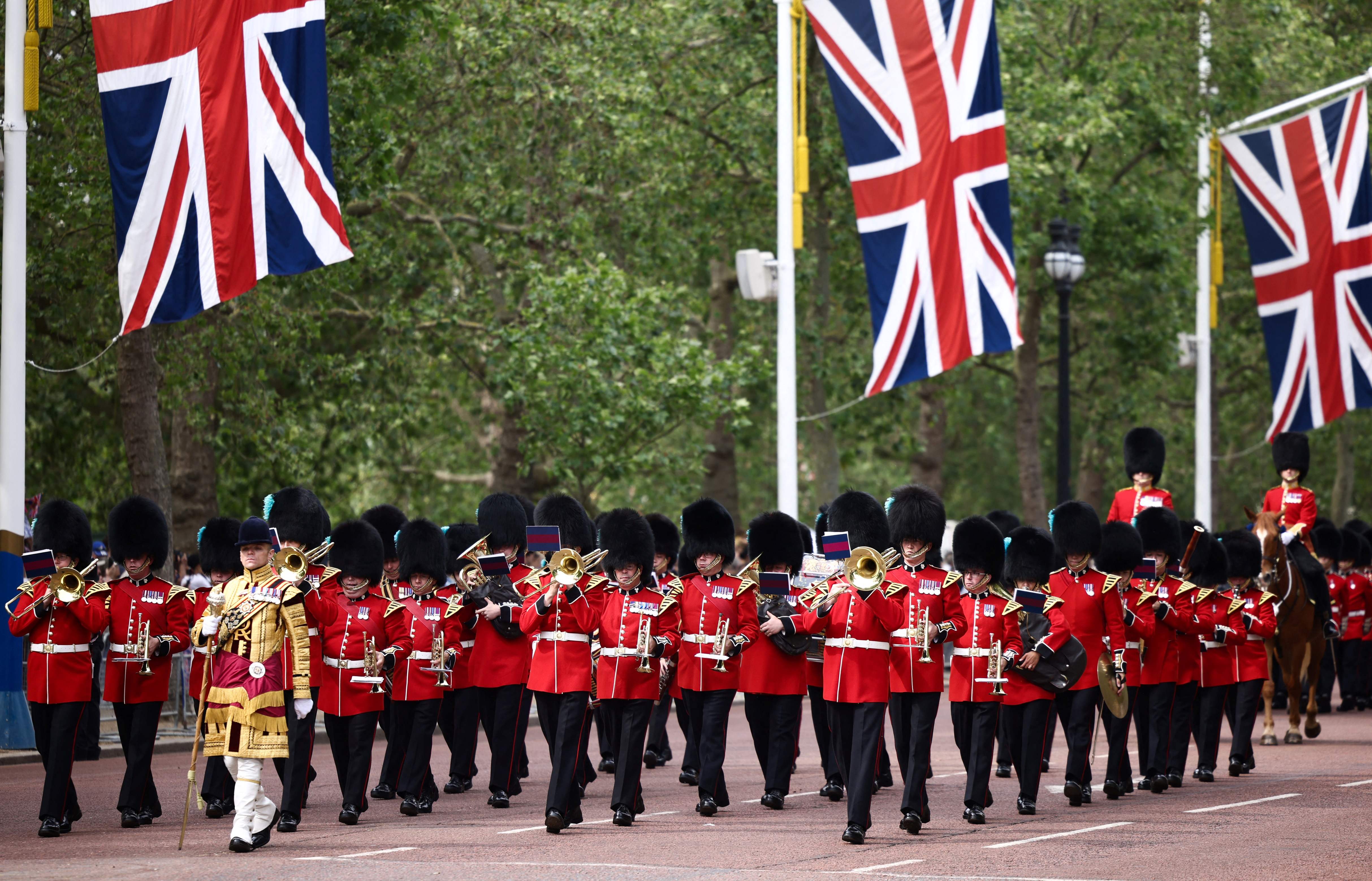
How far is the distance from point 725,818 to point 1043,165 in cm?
1597

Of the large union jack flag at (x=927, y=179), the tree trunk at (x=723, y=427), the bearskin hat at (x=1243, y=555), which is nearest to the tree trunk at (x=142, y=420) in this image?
the large union jack flag at (x=927, y=179)

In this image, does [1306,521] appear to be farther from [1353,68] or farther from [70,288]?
[1353,68]

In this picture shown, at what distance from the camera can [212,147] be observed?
14.1 meters

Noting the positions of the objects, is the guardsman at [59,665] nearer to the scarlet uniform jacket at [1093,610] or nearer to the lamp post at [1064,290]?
the scarlet uniform jacket at [1093,610]

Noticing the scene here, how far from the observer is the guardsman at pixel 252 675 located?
32.1 ft

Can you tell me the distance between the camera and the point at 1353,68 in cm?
3241

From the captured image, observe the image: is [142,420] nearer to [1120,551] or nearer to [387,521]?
[387,521]

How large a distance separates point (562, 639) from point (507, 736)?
1462 mm

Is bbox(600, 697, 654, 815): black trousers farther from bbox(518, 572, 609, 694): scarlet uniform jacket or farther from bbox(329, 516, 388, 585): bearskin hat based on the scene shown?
bbox(329, 516, 388, 585): bearskin hat

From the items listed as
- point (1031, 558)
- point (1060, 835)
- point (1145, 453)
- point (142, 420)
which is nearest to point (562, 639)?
point (1060, 835)

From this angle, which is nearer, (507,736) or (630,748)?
(630,748)

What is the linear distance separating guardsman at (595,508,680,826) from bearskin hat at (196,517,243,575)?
235cm

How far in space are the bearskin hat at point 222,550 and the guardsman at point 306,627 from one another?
11.6 inches

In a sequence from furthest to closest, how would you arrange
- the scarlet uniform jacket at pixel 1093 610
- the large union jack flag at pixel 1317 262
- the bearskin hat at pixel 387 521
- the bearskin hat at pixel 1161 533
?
the large union jack flag at pixel 1317 262 → the bearskin hat at pixel 387 521 → the bearskin hat at pixel 1161 533 → the scarlet uniform jacket at pixel 1093 610
